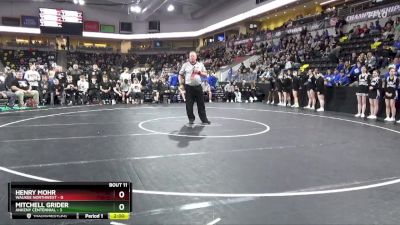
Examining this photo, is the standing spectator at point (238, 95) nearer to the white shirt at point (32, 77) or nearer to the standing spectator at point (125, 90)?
the standing spectator at point (125, 90)

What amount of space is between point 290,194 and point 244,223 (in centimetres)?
88

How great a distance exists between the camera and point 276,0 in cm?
3038

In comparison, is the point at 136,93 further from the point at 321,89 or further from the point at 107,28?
the point at 107,28

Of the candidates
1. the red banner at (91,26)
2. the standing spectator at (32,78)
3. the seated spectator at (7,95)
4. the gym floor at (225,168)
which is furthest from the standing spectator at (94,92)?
the red banner at (91,26)

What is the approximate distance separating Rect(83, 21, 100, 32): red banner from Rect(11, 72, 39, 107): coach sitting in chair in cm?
3255

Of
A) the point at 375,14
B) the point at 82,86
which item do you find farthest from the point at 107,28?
the point at 375,14

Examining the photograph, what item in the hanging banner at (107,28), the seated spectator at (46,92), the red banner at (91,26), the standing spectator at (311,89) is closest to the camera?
the standing spectator at (311,89)

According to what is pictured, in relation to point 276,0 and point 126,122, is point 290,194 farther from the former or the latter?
point 276,0

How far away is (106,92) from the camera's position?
54.4 ft

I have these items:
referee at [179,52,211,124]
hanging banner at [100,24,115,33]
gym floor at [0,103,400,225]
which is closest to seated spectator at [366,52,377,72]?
gym floor at [0,103,400,225]

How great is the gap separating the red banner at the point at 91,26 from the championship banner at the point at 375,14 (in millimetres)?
34050

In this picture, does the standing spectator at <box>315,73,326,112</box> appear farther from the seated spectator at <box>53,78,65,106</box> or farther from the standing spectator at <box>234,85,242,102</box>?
the seated spectator at <box>53,78,65,106</box>

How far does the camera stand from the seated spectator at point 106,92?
16.7m

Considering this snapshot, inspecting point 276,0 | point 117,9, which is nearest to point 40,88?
point 276,0
